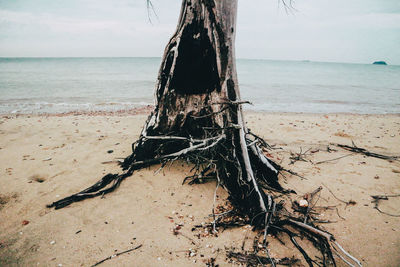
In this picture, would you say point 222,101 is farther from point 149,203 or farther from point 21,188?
point 21,188

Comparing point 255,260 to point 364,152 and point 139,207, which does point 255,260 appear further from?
point 364,152

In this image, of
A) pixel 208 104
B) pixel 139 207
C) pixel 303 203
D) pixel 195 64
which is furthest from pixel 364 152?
pixel 139 207

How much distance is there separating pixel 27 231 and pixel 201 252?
2.22 metres

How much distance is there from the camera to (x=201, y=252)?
8.52 ft

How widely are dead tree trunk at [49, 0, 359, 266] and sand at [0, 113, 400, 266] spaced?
1.06ft

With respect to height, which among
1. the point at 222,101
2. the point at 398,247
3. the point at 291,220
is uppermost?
the point at 222,101

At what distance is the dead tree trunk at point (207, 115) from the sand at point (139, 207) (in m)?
0.32

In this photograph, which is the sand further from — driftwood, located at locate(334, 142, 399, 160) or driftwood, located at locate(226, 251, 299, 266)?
driftwood, located at locate(334, 142, 399, 160)

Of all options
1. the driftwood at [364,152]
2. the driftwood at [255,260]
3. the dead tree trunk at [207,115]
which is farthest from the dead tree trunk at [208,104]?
the driftwood at [364,152]

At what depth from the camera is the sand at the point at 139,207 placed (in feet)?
8.52

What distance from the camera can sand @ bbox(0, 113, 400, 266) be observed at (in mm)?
2596

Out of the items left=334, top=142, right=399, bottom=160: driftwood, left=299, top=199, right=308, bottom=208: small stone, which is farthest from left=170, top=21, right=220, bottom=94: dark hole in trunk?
left=334, top=142, right=399, bottom=160: driftwood

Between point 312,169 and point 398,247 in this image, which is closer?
point 398,247

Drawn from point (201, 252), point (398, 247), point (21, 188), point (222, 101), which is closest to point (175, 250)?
point (201, 252)
